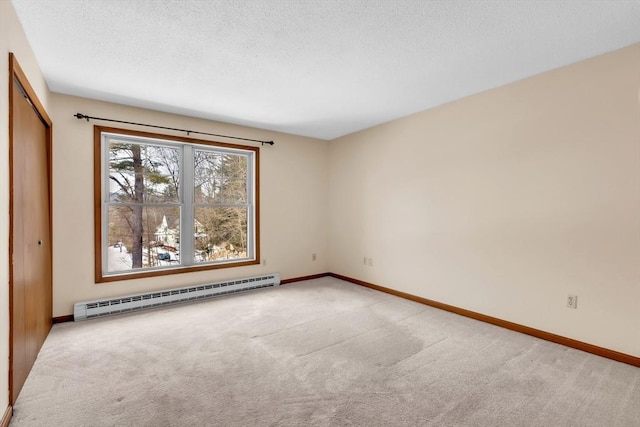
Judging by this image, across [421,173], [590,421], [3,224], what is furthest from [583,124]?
[3,224]

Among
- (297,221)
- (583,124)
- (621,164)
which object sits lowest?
(297,221)

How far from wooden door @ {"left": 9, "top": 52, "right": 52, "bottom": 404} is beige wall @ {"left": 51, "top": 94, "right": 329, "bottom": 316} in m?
0.17

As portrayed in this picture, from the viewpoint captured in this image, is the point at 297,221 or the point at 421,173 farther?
the point at 297,221

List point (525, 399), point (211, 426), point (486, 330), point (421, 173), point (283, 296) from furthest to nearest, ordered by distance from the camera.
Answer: point (283, 296), point (421, 173), point (486, 330), point (525, 399), point (211, 426)

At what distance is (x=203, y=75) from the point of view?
284cm

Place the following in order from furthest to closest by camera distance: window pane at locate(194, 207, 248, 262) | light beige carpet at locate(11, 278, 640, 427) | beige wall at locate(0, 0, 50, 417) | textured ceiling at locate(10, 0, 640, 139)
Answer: window pane at locate(194, 207, 248, 262)
textured ceiling at locate(10, 0, 640, 139)
light beige carpet at locate(11, 278, 640, 427)
beige wall at locate(0, 0, 50, 417)

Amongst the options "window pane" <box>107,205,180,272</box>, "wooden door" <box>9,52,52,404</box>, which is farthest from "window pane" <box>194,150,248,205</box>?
"wooden door" <box>9,52,52,404</box>

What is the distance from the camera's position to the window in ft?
11.7

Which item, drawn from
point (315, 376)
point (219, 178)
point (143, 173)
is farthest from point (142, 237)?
point (315, 376)

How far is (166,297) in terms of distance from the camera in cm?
376

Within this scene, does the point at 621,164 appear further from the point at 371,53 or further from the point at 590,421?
the point at 371,53

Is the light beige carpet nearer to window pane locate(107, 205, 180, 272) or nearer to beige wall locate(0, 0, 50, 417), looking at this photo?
beige wall locate(0, 0, 50, 417)

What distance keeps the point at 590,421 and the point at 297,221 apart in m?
4.01

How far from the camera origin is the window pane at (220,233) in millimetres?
4227
